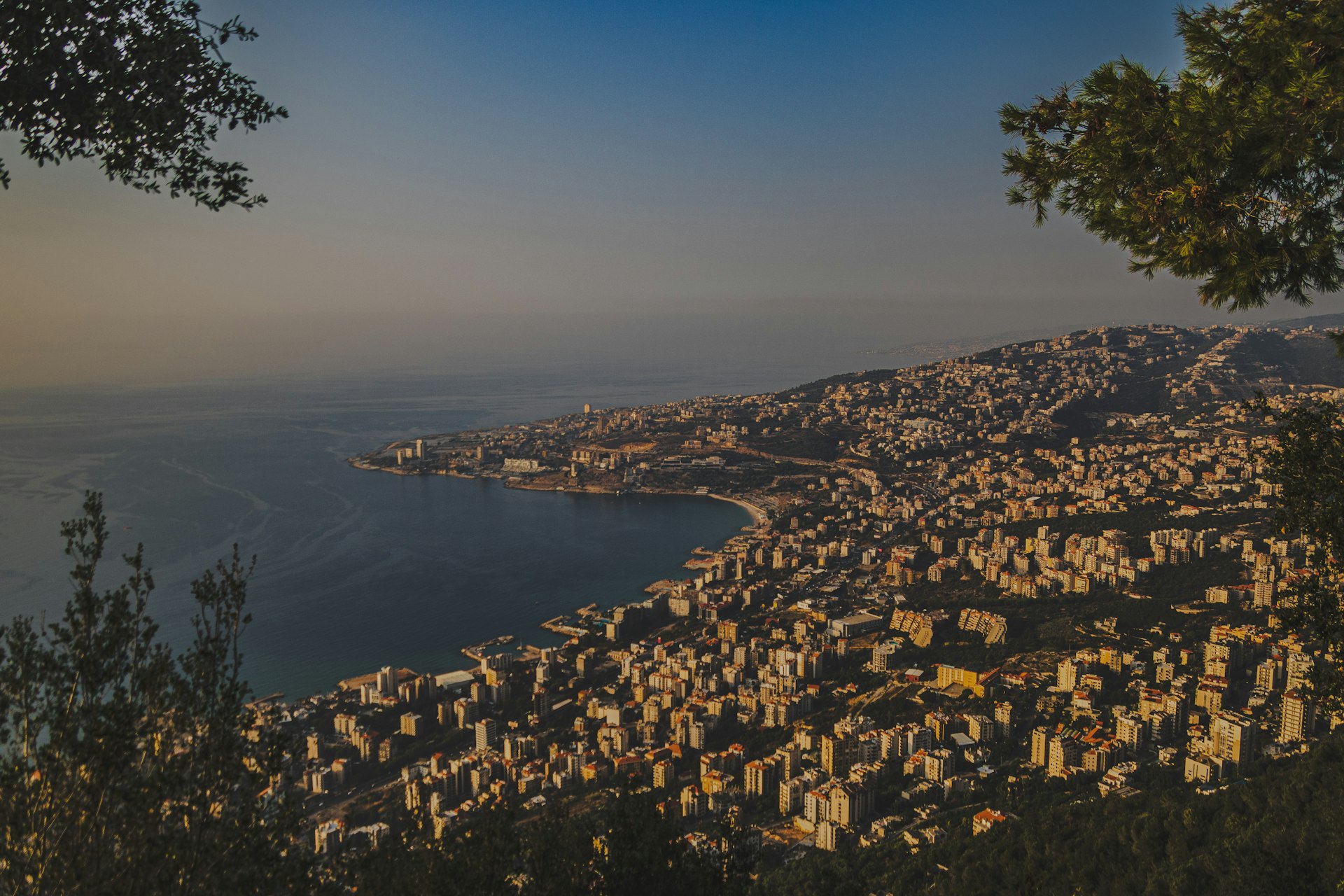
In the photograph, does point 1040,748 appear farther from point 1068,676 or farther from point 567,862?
point 567,862

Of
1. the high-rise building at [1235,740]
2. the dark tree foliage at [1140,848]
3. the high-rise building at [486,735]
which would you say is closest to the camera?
the dark tree foliage at [1140,848]

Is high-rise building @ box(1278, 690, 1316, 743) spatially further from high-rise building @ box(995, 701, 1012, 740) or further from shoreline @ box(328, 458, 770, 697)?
shoreline @ box(328, 458, 770, 697)

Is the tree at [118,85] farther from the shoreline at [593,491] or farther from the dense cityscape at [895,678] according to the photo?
the shoreline at [593,491]

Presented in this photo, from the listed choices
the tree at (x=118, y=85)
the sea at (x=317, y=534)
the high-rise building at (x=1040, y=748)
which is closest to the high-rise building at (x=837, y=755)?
the high-rise building at (x=1040, y=748)

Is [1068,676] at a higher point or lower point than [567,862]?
lower

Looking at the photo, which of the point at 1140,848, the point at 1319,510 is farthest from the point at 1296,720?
the point at 1319,510

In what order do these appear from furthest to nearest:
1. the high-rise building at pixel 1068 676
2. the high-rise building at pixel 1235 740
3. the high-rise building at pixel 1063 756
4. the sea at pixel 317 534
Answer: the sea at pixel 317 534 → the high-rise building at pixel 1068 676 → the high-rise building at pixel 1063 756 → the high-rise building at pixel 1235 740

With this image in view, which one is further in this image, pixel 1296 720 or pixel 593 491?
pixel 593 491
